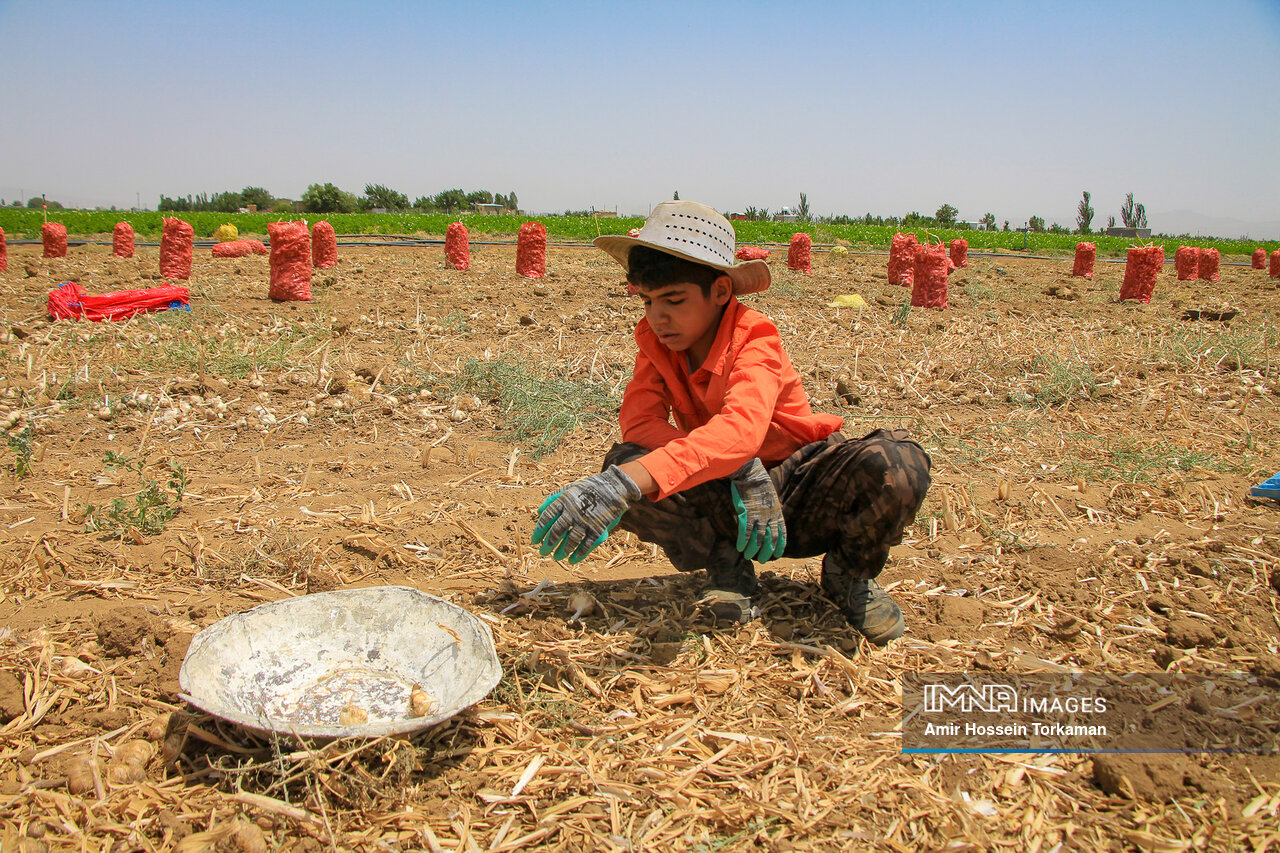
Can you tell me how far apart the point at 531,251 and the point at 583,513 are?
33.1 ft

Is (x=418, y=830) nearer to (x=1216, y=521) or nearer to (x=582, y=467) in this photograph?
(x=582, y=467)

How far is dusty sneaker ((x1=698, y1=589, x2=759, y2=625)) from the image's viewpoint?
2516 millimetres

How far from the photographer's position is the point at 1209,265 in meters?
15.1

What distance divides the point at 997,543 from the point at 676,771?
1869mm

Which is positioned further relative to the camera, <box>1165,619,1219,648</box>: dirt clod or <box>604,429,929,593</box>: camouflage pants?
<box>1165,619,1219,648</box>: dirt clod

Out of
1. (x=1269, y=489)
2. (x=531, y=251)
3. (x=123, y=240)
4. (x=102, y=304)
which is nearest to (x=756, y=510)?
(x=1269, y=489)

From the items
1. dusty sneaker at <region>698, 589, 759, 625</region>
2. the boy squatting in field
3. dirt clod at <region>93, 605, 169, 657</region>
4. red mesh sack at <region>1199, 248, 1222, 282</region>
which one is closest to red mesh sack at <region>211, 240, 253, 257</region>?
dirt clod at <region>93, 605, 169, 657</region>

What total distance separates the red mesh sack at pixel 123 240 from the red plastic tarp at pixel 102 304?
26.5ft

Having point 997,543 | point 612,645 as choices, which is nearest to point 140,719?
point 612,645

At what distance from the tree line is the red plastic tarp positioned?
115ft

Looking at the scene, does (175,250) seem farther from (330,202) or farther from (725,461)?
(330,202)

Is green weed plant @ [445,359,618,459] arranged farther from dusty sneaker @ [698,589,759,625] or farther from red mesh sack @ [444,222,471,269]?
red mesh sack @ [444,222,471,269]

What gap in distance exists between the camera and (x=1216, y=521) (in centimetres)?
329

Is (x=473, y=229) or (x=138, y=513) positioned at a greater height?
(x=473, y=229)
